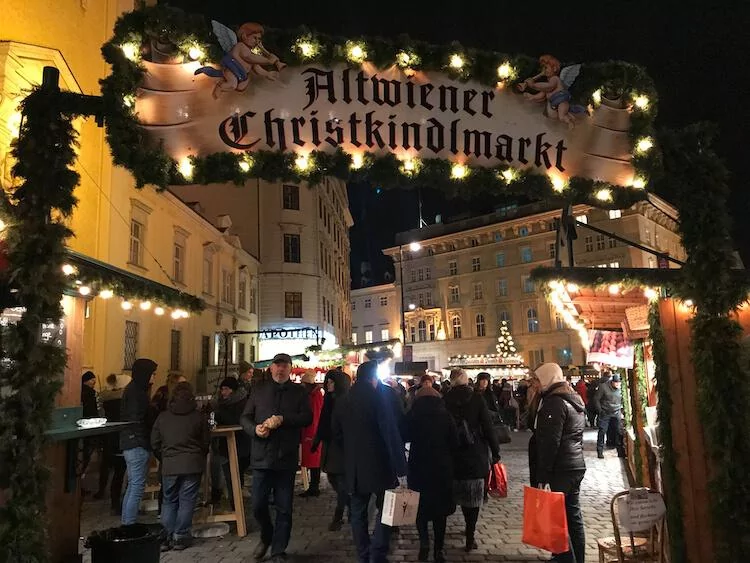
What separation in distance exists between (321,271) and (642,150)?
111ft

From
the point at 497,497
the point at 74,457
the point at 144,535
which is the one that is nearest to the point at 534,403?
the point at 497,497

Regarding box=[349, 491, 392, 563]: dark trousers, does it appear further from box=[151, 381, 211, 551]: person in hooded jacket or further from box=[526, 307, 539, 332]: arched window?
box=[526, 307, 539, 332]: arched window

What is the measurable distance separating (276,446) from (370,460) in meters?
1.16

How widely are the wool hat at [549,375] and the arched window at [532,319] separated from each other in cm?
5437

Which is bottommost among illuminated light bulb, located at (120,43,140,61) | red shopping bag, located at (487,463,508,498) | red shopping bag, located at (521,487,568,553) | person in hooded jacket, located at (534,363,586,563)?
red shopping bag, located at (487,463,508,498)

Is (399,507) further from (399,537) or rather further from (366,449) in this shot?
(399,537)

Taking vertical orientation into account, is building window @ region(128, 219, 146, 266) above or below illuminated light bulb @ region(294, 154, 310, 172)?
above

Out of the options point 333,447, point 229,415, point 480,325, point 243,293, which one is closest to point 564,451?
point 333,447

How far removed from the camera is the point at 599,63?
5.32 metres

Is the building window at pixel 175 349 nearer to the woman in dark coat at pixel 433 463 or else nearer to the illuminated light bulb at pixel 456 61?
the woman in dark coat at pixel 433 463

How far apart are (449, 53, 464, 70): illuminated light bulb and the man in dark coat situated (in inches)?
125

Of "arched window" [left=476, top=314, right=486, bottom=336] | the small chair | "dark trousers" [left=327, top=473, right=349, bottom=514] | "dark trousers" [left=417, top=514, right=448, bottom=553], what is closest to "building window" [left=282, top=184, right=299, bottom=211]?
"dark trousers" [left=327, top=473, right=349, bottom=514]

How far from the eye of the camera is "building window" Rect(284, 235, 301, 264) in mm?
35906

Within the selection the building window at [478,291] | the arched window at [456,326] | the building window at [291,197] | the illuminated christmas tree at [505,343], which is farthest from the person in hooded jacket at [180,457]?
the arched window at [456,326]
